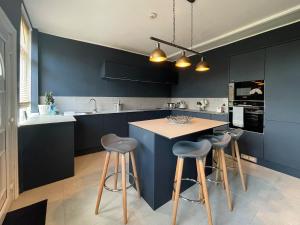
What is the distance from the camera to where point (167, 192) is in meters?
1.87

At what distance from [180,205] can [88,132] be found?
93.7 inches

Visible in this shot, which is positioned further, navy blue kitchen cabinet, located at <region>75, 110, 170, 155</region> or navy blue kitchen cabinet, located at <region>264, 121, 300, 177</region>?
navy blue kitchen cabinet, located at <region>75, 110, 170, 155</region>

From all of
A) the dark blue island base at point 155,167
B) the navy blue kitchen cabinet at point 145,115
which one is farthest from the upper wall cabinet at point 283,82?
the navy blue kitchen cabinet at point 145,115

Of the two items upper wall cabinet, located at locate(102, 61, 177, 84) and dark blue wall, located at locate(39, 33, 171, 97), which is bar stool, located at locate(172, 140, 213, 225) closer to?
upper wall cabinet, located at locate(102, 61, 177, 84)

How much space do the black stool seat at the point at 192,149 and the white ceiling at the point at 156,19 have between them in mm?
1943

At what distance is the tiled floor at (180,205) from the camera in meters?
1.60

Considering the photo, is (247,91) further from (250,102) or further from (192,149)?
(192,149)

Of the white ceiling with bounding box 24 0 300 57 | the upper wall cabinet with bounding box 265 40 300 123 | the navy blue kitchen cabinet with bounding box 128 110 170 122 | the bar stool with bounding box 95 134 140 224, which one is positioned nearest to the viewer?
the bar stool with bounding box 95 134 140 224

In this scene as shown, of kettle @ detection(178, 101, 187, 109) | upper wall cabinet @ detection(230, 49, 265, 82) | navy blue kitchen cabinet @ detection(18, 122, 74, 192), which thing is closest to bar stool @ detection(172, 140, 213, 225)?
navy blue kitchen cabinet @ detection(18, 122, 74, 192)

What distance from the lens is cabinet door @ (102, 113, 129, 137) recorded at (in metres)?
3.59

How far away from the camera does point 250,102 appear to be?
10.2ft

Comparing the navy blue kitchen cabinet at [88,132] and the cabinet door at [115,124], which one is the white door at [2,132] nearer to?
the navy blue kitchen cabinet at [88,132]

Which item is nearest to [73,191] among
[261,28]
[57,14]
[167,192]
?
[167,192]

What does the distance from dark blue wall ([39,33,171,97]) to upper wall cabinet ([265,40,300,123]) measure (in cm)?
318
